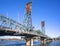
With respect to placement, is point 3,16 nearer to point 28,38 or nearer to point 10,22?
point 10,22

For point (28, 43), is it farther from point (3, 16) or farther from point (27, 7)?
point (27, 7)

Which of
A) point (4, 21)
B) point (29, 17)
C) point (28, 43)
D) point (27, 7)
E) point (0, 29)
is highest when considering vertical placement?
point (27, 7)

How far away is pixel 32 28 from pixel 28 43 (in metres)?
43.4

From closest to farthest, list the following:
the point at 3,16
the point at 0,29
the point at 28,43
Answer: the point at 0,29 → the point at 3,16 → the point at 28,43

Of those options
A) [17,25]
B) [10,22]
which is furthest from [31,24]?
[10,22]

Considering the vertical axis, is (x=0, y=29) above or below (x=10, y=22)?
below

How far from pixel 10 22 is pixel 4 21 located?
6.13 meters

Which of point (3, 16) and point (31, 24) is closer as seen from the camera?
point (3, 16)

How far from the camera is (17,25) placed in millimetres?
85188

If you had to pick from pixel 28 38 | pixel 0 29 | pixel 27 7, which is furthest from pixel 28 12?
pixel 0 29

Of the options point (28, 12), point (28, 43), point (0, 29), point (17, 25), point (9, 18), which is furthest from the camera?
point (28, 12)

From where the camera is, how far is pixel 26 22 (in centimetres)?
13325

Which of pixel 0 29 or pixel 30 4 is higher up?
pixel 30 4

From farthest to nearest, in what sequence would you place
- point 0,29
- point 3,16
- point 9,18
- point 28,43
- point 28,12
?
point 28,12, point 28,43, point 9,18, point 3,16, point 0,29
